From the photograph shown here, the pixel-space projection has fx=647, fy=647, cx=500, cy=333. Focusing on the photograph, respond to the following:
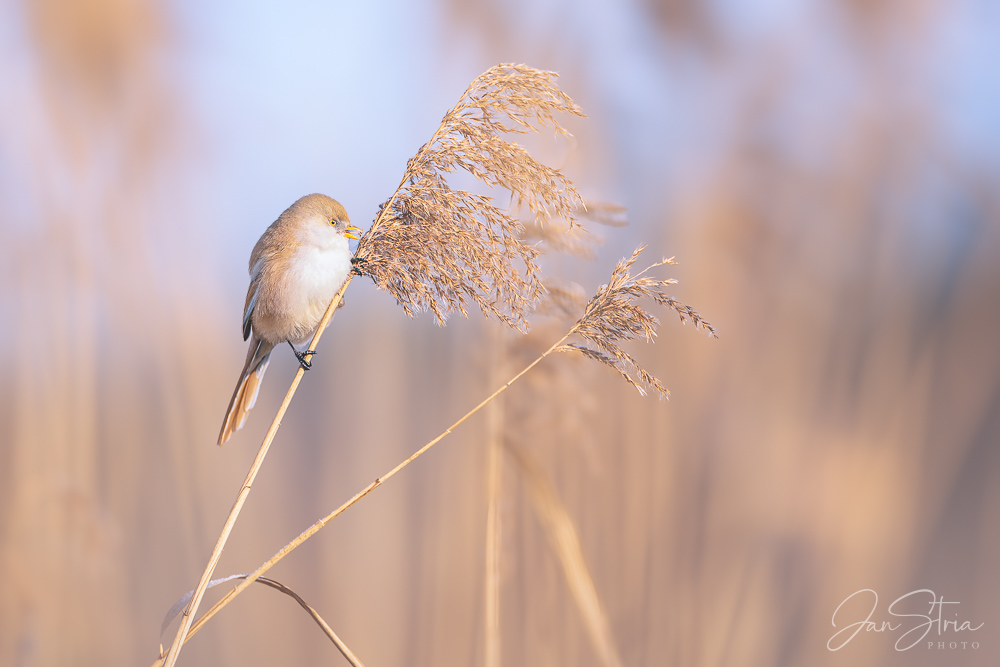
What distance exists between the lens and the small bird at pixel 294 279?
1.45 meters

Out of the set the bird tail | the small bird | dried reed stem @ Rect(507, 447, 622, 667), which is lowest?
dried reed stem @ Rect(507, 447, 622, 667)

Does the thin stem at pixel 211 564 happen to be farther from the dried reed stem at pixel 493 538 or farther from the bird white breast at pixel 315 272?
the dried reed stem at pixel 493 538

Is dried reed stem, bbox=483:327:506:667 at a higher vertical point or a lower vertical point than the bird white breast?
lower

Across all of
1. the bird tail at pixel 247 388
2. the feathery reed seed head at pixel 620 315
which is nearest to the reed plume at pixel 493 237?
the feathery reed seed head at pixel 620 315

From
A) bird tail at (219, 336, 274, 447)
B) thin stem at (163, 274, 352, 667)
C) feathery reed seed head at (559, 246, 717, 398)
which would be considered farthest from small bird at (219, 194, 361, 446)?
feathery reed seed head at (559, 246, 717, 398)

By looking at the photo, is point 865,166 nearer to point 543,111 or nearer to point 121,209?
point 543,111

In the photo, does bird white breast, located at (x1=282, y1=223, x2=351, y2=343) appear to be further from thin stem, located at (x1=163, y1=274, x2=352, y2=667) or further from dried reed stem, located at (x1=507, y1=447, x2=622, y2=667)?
dried reed stem, located at (x1=507, y1=447, x2=622, y2=667)

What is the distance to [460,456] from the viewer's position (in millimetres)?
2357

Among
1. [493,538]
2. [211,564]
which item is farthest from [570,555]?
[211,564]

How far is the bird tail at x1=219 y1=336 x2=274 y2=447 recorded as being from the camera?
4.46 feet

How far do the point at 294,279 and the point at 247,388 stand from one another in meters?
0.28

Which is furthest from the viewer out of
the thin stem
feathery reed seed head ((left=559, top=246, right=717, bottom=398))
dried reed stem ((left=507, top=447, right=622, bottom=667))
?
dried reed stem ((left=507, top=447, right=622, bottom=667))

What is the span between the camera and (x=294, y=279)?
1.48 meters

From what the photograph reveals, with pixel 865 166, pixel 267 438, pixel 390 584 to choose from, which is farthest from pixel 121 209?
pixel 865 166
